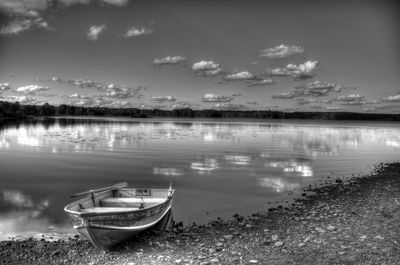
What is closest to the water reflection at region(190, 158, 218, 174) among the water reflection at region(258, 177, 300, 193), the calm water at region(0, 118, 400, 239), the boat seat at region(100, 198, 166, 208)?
the calm water at region(0, 118, 400, 239)

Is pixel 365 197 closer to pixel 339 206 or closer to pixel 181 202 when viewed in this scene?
pixel 339 206

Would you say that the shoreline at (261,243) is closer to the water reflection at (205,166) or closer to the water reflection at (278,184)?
the water reflection at (278,184)

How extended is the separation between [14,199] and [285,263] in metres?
16.8

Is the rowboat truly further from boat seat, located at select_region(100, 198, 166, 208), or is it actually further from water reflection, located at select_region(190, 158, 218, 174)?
water reflection, located at select_region(190, 158, 218, 174)

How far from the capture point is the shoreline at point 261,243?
12086 millimetres

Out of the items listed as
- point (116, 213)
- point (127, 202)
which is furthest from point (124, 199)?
point (116, 213)

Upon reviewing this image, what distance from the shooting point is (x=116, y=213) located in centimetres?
1333

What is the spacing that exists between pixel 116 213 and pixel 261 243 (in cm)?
553

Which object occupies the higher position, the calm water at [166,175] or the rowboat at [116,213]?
the rowboat at [116,213]

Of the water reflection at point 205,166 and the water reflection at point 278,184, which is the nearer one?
the water reflection at point 278,184

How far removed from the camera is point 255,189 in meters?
25.2

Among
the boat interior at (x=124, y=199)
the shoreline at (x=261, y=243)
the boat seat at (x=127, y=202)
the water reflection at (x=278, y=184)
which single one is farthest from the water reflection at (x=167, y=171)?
the shoreline at (x=261, y=243)

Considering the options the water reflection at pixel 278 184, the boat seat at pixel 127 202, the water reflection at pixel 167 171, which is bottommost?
the water reflection at pixel 278 184

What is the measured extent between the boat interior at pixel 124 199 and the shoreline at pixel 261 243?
61.0 inches
